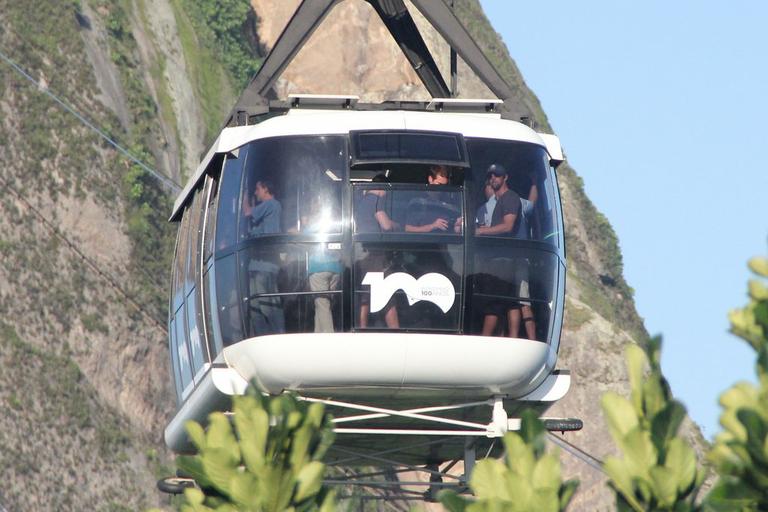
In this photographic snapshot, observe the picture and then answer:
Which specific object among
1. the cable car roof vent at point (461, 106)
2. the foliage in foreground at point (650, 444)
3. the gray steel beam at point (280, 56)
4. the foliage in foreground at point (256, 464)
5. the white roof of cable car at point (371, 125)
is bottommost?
the foliage in foreground at point (256, 464)

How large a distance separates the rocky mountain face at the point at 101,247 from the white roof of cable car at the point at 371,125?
102ft

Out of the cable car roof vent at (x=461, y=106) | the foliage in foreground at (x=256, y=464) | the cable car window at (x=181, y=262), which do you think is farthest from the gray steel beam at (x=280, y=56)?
the foliage in foreground at (x=256, y=464)

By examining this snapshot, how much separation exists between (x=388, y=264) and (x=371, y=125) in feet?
4.23

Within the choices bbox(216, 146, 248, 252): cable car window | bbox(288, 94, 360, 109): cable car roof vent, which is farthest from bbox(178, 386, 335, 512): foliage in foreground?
bbox(288, 94, 360, 109): cable car roof vent

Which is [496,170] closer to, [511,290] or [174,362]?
[511,290]

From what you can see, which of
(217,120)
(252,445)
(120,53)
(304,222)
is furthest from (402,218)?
(217,120)

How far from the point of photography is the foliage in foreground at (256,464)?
847 cm

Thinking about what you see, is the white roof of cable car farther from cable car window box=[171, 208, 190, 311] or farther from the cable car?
cable car window box=[171, 208, 190, 311]

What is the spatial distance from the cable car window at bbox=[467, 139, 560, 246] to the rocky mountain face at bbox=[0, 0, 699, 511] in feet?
104

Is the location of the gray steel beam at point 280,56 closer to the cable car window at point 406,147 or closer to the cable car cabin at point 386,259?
the cable car cabin at point 386,259

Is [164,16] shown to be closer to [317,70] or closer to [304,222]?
[317,70]

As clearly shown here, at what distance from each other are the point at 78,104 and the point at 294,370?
42.4 metres

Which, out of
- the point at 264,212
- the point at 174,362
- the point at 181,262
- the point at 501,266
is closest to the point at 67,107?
the point at 174,362

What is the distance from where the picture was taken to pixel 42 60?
55938 mm
